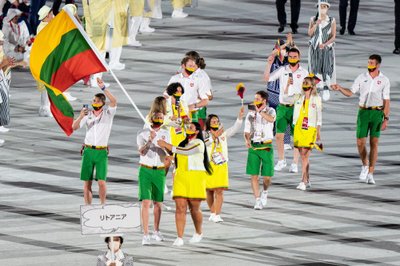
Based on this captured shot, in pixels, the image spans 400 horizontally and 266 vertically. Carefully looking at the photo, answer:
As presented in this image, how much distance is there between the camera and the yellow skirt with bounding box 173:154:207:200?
21.7 meters

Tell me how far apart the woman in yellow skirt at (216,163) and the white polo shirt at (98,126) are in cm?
142

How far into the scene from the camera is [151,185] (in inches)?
861

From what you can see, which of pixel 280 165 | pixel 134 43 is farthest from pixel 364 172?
pixel 134 43

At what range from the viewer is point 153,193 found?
71.6 feet

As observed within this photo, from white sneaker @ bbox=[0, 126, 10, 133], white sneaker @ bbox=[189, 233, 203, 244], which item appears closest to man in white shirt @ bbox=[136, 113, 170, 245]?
white sneaker @ bbox=[189, 233, 203, 244]

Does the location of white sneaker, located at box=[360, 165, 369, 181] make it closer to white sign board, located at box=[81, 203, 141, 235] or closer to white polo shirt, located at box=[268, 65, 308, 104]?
white polo shirt, located at box=[268, 65, 308, 104]

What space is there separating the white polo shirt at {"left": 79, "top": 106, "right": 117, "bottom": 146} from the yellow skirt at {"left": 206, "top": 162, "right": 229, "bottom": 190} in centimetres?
157

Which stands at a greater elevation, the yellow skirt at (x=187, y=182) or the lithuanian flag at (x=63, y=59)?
the lithuanian flag at (x=63, y=59)

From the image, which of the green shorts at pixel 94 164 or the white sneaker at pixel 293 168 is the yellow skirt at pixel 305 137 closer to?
the white sneaker at pixel 293 168

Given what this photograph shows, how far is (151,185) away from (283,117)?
200 inches

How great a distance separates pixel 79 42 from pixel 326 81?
37.8 feet

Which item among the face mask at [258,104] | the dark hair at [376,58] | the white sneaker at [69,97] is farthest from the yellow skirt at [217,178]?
the white sneaker at [69,97]

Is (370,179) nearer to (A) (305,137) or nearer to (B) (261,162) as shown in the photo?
(A) (305,137)

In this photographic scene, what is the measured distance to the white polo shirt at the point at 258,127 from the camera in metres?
24.0
